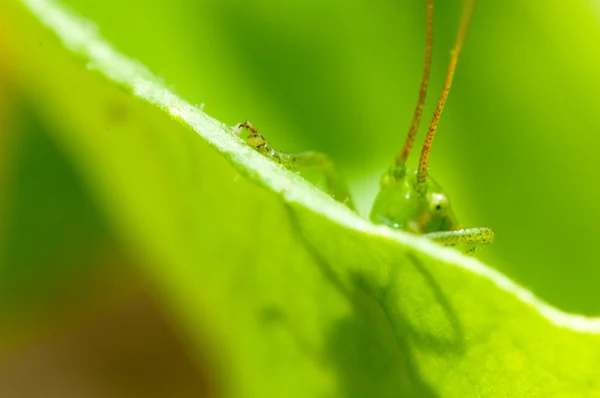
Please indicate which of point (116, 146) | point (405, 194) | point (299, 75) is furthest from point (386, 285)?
point (299, 75)

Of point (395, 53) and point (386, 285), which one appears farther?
point (395, 53)

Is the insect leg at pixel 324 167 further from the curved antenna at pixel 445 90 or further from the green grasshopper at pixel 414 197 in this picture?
the curved antenna at pixel 445 90

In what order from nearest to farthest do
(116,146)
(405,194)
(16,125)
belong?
(116,146) → (405,194) → (16,125)

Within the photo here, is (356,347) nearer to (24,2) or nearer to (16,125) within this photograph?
(24,2)

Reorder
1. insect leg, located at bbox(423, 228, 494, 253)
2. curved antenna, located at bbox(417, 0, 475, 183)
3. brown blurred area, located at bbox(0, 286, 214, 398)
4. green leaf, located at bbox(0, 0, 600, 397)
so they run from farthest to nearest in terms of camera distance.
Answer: brown blurred area, located at bbox(0, 286, 214, 398) → insect leg, located at bbox(423, 228, 494, 253) → curved antenna, located at bbox(417, 0, 475, 183) → green leaf, located at bbox(0, 0, 600, 397)

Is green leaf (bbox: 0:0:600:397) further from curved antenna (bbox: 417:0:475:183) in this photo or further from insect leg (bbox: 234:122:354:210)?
curved antenna (bbox: 417:0:475:183)

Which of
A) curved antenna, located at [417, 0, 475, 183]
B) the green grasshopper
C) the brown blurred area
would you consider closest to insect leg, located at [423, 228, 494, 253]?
the green grasshopper

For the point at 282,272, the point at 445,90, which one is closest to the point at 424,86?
the point at 445,90
